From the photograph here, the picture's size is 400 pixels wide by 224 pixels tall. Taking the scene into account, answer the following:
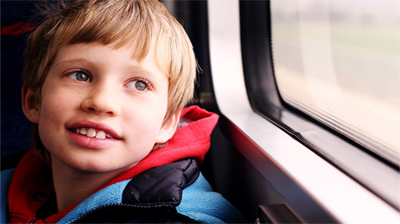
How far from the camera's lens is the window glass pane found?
72 centimetres

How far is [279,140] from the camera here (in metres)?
0.88

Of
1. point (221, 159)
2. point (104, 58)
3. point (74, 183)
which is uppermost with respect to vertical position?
point (104, 58)

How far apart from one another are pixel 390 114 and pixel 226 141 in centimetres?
58

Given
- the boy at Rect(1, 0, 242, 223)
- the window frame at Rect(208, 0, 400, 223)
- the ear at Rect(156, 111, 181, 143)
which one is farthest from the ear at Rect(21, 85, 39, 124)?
the window frame at Rect(208, 0, 400, 223)

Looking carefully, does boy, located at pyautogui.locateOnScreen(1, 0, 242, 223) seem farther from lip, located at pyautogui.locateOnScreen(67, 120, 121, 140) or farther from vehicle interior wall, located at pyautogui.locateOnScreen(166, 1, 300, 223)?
vehicle interior wall, located at pyautogui.locateOnScreen(166, 1, 300, 223)

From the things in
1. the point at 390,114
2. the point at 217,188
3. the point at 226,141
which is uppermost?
the point at 390,114

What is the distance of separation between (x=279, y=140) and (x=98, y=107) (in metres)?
0.45

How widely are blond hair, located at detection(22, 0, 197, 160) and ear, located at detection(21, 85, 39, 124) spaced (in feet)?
0.06

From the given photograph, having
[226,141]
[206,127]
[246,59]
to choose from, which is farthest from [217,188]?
[246,59]

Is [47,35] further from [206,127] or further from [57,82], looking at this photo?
[206,127]

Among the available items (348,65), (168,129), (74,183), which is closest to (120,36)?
(168,129)

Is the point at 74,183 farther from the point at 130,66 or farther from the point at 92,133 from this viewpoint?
the point at 130,66

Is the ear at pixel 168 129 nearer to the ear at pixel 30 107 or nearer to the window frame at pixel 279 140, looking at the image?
the window frame at pixel 279 140

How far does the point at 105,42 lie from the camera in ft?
2.62
